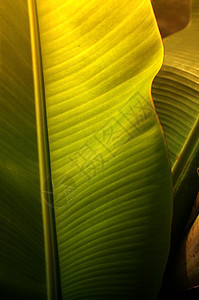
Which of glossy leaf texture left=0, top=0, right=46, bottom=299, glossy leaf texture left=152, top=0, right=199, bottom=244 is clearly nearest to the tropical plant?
glossy leaf texture left=0, top=0, right=46, bottom=299

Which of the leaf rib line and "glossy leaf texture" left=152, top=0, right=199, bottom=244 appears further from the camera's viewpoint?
"glossy leaf texture" left=152, top=0, right=199, bottom=244

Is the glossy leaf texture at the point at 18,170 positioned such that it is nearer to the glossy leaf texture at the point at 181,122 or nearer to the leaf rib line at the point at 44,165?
the leaf rib line at the point at 44,165

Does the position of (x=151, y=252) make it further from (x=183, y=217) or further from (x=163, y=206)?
(x=183, y=217)

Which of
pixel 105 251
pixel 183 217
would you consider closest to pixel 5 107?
pixel 105 251

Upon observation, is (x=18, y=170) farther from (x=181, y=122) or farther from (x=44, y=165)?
(x=181, y=122)

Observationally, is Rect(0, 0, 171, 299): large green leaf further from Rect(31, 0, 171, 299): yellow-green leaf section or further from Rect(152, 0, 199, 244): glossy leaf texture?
Rect(152, 0, 199, 244): glossy leaf texture

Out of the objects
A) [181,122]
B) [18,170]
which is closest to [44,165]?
[18,170]

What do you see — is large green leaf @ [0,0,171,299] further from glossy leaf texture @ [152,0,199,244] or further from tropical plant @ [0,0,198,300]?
glossy leaf texture @ [152,0,199,244]
